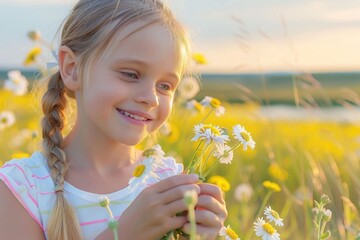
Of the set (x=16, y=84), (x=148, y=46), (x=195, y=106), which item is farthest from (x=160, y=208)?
(x=16, y=84)

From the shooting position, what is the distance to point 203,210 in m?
1.86

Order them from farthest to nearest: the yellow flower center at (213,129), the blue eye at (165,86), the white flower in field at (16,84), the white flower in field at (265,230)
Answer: the white flower in field at (16,84), the blue eye at (165,86), the white flower in field at (265,230), the yellow flower center at (213,129)

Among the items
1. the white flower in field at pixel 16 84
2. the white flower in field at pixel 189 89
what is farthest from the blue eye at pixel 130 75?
the white flower in field at pixel 16 84

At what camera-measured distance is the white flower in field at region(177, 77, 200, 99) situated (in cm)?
341

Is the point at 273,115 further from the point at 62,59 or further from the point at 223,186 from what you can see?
the point at 62,59

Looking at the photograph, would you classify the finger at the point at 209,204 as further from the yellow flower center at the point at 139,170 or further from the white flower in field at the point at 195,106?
the white flower in field at the point at 195,106

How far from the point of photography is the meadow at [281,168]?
2998 mm

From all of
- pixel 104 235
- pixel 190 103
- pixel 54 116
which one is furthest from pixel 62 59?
pixel 190 103

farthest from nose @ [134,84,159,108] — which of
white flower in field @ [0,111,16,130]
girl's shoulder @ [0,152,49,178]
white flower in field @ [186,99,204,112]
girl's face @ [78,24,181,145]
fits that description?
white flower in field @ [0,111,16,130]

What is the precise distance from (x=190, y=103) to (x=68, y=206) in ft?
3.61

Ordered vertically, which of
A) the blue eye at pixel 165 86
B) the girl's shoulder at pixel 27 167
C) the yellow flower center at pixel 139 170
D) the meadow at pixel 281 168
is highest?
the yellow flower center at pixel 139 170

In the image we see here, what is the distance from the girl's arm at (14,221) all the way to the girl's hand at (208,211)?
0.48 m

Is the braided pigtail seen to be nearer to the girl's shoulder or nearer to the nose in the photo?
the girl's shoulder

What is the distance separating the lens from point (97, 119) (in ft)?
7.09
